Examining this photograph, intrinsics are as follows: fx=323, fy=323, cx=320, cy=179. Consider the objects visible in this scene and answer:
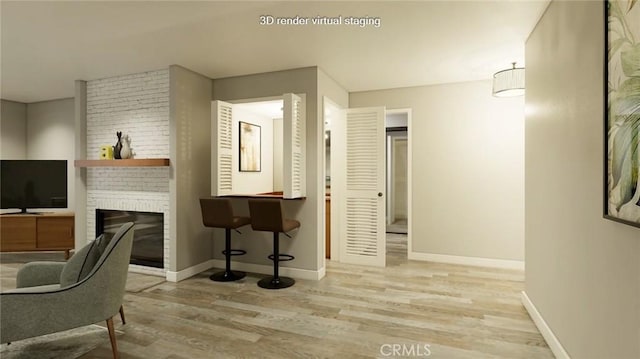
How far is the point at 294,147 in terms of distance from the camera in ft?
12.4

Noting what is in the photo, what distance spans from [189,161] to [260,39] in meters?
1.84

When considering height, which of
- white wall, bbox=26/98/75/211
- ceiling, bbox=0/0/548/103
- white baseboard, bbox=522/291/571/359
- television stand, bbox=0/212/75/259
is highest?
ceiling, bbox=0/0/548/103

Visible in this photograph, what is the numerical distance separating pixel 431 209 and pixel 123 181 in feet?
14.1

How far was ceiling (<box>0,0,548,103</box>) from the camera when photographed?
2.55 metres

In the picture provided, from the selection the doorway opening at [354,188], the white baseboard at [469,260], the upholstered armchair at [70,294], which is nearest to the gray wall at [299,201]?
the doorway opening at [354,188]

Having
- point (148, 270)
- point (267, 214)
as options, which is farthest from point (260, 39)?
point (148, 270)

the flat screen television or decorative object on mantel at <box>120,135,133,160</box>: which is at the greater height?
decorative object on mantel at <box>120,135,133,160</box>

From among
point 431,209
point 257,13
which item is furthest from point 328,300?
point 257,13

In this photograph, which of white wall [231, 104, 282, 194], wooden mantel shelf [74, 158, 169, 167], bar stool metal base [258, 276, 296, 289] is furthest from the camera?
white wall [231, 104, 282, 194]

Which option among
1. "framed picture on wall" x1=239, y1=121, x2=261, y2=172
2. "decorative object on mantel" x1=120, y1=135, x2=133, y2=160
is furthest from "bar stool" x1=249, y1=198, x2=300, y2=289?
"decorative object on mantel" x1=120, y1=135, x2=133, y2=160

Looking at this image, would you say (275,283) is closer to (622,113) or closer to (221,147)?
(221,147)

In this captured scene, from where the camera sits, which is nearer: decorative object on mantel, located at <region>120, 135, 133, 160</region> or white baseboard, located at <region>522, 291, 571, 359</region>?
white baseboard, located at <region>522, 291, 571, 359</region>

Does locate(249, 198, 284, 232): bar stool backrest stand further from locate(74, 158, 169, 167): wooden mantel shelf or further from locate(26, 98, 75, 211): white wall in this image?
locate(26, 98, 75, 211): white wall

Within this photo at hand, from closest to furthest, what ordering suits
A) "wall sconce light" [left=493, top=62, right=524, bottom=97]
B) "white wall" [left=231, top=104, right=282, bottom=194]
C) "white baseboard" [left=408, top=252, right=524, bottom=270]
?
1. "wall sconce light" [left=493, top=62, right=524, bottom=97]
2. "white baseboard" [left=408, top=252, right=524, bottom=270]
3. "white wall" [left=231, top=104, right=282, bottom=194]
